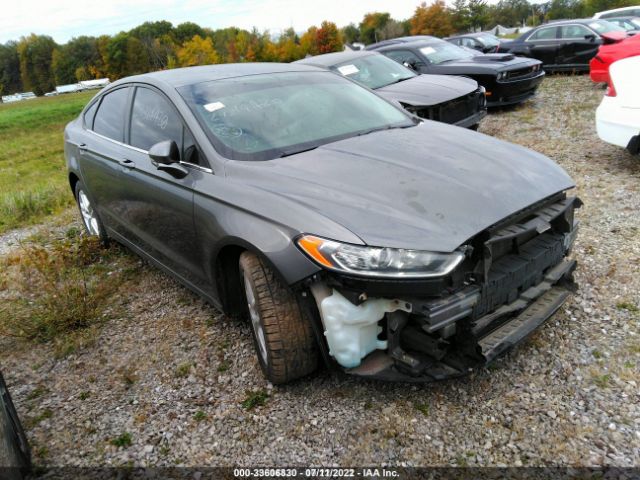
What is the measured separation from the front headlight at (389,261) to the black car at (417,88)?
418 cm

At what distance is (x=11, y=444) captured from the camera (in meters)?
2.18

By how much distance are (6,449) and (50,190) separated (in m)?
7.53

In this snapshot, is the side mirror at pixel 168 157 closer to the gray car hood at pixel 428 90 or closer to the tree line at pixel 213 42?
the gray car hood at pixel 428 90

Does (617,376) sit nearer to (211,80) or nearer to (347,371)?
(347,371)

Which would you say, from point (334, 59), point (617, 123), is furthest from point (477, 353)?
point (334, 59)

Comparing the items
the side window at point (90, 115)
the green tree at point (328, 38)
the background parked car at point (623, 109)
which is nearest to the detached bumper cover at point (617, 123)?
the background parked car at point (623, 109)

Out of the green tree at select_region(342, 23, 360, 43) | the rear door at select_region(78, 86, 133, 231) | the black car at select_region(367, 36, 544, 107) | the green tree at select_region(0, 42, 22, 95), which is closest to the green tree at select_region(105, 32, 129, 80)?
the green tree at select_region(0, 42, 22, 95)

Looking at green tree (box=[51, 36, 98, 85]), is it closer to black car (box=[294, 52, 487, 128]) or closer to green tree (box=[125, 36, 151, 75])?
green tree (box=[125, 36, 151, 75])

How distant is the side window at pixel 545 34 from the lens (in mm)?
11805

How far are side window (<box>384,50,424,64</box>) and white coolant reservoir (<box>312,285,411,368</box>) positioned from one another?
7.99 metres

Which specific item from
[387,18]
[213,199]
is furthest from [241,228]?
[387,18]

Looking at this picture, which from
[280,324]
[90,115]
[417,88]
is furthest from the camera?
[417,88]

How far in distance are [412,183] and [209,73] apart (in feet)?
6.12

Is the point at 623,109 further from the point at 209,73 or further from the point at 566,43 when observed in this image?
the point at 566,43
